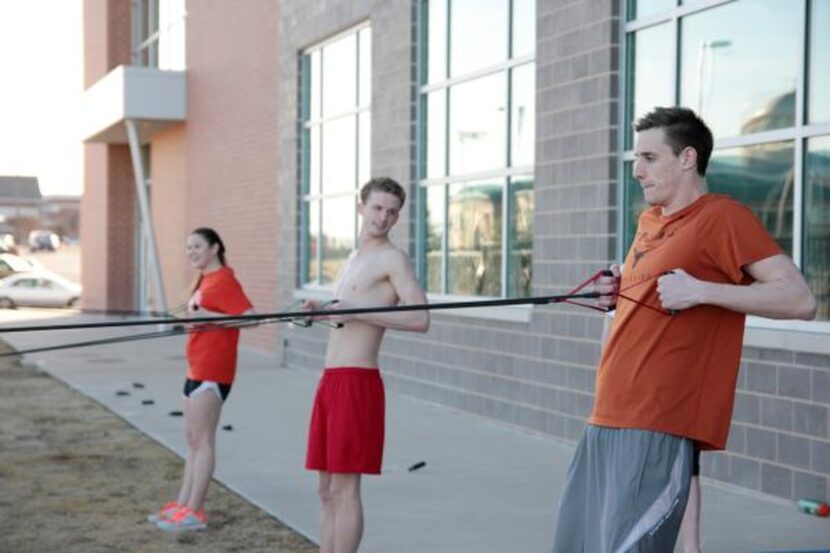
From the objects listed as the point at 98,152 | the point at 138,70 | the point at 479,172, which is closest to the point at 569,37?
the point at 479,172

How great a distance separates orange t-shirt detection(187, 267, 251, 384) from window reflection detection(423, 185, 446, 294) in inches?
224

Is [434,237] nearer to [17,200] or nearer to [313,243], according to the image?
[313,243]

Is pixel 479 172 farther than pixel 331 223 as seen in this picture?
No

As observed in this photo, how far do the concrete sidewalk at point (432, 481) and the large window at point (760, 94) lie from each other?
4.67 feet

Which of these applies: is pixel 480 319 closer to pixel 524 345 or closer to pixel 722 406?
pixel 524 345

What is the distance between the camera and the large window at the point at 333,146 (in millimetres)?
14898

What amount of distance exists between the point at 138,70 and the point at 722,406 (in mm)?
20533

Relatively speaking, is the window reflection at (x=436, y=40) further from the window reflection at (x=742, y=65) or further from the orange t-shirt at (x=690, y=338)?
the orange t-shirt at (x=690, y=338)

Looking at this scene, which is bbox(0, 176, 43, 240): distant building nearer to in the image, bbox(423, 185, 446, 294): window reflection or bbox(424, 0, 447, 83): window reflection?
bbox(423, 185, 446, 294): window reflection

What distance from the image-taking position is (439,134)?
12742 millimetres

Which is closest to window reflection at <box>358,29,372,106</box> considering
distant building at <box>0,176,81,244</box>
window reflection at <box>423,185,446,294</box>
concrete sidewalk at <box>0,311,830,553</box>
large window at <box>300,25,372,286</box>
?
large window at <box>300,25,372,286</box>

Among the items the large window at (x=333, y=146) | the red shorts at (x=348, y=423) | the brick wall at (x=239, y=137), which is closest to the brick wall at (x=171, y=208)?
the brick wall at (x=239, y=137)

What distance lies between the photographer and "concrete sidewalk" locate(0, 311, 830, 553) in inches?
267

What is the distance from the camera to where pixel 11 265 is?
3592 millimetres
